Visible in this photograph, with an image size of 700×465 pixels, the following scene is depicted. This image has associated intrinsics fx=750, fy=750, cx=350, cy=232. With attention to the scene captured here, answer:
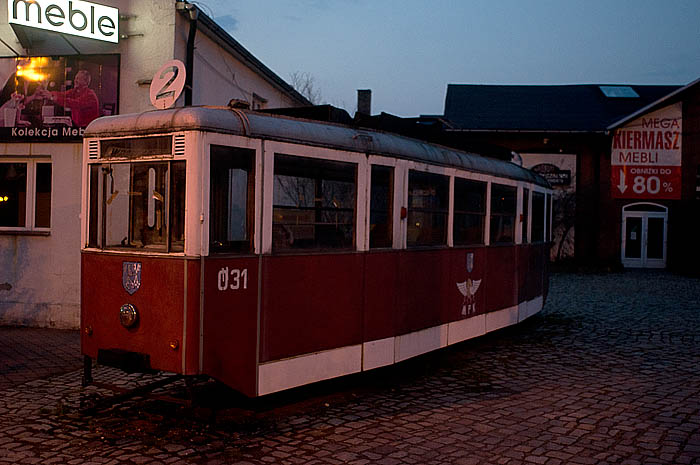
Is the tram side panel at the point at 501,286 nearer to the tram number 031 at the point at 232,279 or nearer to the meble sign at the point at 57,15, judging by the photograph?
the tram number 031 at the point at 232,279

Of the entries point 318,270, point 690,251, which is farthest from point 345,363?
point 690,251

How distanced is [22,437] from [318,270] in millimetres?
2706

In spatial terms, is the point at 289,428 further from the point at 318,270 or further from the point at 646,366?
the point at 646,366

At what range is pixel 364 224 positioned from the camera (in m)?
7.23

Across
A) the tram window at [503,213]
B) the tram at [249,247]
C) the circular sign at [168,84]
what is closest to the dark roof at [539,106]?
the tram window at [503,213]

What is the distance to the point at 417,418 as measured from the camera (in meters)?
6.50

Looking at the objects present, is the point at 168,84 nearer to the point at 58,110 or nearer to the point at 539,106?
the point at 58,110

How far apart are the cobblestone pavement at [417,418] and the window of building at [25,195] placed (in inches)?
169

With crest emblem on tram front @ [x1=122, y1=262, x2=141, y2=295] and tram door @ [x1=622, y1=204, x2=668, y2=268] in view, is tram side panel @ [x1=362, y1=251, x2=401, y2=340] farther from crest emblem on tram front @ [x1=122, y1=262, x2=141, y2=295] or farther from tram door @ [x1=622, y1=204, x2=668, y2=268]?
tram door @ [x1=622, y1=204, x2=668, y2=268]

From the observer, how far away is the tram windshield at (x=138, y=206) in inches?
228

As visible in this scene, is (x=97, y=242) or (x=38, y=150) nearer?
(x=97, y=242)

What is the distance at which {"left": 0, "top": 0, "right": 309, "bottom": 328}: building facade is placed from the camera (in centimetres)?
1087

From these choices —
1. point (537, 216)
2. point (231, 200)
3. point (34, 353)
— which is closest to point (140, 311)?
point (231, 200)

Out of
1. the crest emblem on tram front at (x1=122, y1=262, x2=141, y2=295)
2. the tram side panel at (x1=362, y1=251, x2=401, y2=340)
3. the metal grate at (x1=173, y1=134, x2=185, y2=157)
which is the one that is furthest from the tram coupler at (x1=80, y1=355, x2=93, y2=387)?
the tram side panel at (x1=362, y1=251, x2=401, y2=340)
